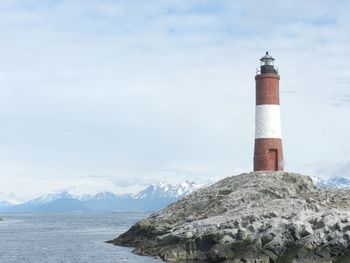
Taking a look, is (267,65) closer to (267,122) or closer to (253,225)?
(267,122)

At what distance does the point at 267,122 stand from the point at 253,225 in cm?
1508

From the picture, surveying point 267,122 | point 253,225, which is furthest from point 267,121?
point 253,225

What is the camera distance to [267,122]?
1925 inches

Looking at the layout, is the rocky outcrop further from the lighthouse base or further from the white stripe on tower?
the white stripe on tower

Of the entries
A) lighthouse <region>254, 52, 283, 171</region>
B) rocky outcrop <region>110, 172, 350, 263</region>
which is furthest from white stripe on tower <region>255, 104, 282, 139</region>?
rocky outcrop <region>110, 172, 350, 263</region>

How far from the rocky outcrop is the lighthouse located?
194 centimetres

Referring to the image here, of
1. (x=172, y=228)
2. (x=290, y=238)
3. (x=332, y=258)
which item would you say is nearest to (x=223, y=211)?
(x=172, y=228)

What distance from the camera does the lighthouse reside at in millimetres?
48656

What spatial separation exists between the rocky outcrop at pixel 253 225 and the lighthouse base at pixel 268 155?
1772mm

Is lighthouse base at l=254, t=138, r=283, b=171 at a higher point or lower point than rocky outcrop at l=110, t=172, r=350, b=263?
higher

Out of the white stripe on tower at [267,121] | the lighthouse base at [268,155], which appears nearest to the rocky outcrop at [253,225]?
the lighthouse base at [268,155]

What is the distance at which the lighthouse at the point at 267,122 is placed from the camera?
48656 millimetres

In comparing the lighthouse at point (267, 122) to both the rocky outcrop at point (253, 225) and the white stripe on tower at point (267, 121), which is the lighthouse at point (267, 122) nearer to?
the white stripe on tower at point (267, 121)

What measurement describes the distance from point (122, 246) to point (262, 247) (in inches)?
600
